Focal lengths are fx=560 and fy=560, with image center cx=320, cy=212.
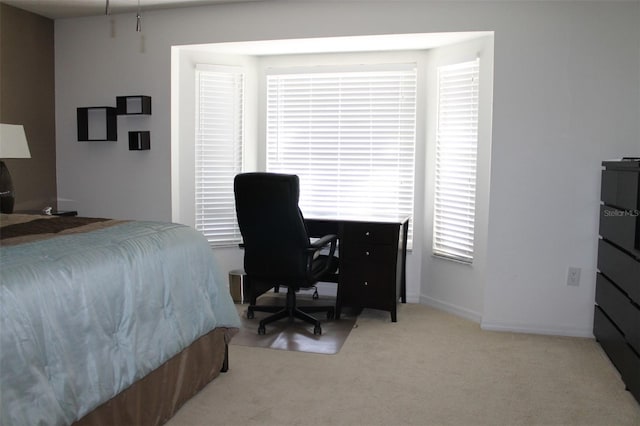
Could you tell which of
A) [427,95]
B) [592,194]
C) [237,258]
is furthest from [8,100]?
[592,194]

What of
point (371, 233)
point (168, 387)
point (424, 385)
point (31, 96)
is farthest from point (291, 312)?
point (31, 96)

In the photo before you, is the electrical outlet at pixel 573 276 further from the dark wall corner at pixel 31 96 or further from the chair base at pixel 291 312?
the dark wall corner at pixel 31 96

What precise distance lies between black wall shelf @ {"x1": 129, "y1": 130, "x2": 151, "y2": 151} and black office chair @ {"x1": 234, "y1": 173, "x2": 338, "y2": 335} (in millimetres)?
1280

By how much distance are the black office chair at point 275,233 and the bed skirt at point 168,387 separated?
767 millimetres

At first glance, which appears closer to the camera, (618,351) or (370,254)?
(618,351)

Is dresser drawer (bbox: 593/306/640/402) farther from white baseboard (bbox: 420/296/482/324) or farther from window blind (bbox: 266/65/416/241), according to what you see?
window blind (bbox: 266/65/416/241)

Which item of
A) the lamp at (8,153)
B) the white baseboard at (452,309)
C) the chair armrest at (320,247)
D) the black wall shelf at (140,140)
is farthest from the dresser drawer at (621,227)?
the lamp at (8,153)

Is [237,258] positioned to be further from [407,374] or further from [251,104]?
[407,374]

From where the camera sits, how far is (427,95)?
15.2ft

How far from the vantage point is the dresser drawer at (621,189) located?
2.91 metres

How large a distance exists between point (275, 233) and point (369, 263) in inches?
33.1

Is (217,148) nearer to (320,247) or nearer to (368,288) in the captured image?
(320,247)

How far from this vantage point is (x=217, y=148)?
16.1 feet

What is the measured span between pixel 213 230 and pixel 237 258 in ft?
1.12
